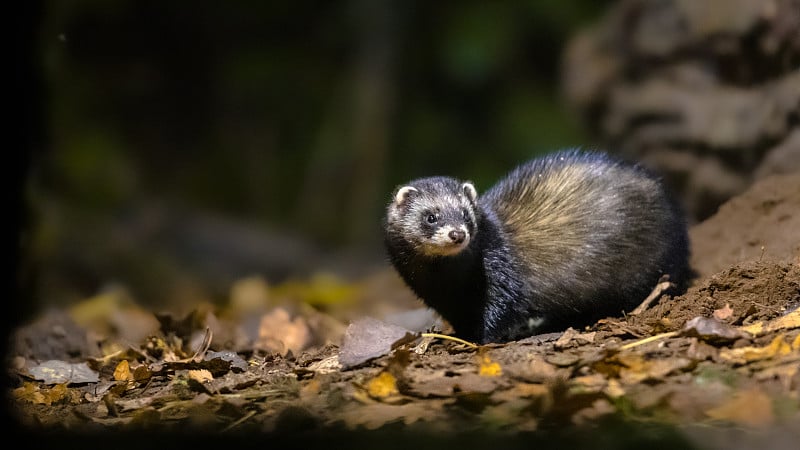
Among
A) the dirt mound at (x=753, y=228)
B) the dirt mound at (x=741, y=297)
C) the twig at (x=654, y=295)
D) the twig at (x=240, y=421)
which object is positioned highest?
the dirt mound at (x=753, y=228)

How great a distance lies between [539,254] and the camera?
555 centimetres

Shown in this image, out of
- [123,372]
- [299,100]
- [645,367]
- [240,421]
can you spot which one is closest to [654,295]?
[645,367]

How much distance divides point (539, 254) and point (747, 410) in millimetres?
2629

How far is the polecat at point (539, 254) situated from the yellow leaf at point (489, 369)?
140 cm

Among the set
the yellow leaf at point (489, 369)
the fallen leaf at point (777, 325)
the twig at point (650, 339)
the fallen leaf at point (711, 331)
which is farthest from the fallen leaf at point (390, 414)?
the fallen leaf at point (777, 325)

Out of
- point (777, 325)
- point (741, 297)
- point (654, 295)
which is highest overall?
point (654, 295)

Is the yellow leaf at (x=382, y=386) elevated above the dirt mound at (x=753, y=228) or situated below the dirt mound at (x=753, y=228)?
below

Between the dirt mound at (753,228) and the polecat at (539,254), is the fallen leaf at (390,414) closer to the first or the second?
the polecat at (539,254)

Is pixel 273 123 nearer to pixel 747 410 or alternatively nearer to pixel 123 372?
pixel 123 372

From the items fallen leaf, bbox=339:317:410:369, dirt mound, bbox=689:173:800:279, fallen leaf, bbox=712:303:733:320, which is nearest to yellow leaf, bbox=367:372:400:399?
fallen leaf, bbox=339:317:410:369

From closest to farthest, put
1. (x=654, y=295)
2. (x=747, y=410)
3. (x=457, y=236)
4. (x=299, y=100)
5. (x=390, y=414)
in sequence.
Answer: (x=747, y=410) < (x=390, y=414) < (x=457, y=236) < (x=654, y=295) < (x=299, y=100)

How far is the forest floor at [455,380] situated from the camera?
3025mm

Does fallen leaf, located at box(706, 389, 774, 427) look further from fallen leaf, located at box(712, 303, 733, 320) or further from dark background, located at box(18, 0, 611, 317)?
dark background, located at box(18, 0, 611, 317)

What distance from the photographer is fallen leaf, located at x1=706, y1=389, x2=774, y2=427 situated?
2.88m
